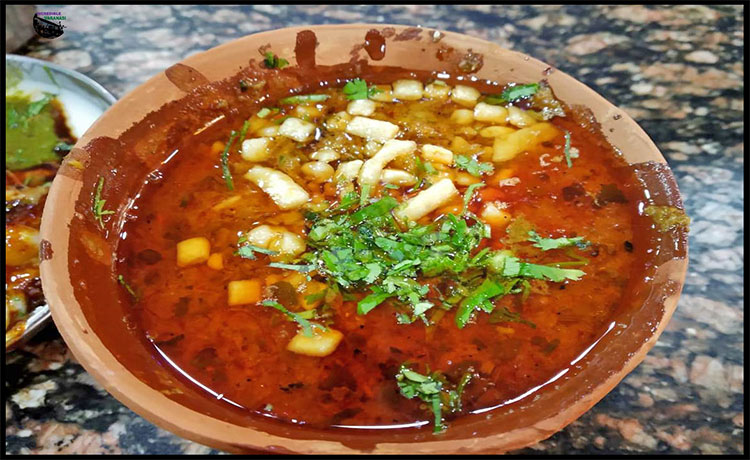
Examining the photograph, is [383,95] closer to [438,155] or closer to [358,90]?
[358,90]

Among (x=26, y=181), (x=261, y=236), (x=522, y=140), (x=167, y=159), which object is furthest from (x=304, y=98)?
(x=26, y=181)

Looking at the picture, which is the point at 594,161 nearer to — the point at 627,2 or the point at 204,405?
the point at 204,405

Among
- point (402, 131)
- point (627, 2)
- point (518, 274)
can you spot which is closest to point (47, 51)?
point (402, 131)

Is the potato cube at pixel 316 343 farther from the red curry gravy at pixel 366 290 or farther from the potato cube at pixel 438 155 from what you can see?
the potato cube at pixel 438 155

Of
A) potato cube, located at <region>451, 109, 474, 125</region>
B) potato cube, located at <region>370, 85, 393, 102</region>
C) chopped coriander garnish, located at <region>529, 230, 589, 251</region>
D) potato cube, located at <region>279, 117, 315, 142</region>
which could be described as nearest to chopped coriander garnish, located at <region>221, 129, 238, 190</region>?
potato cube, located at <region>279, 117, 315, 142</region>

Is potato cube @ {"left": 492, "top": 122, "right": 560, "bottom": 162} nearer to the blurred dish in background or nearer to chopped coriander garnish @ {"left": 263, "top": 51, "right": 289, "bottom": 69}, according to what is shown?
chopped coriander garnish @ {"left": 263, "top": 51, "right": 289, "bottom": 69}
